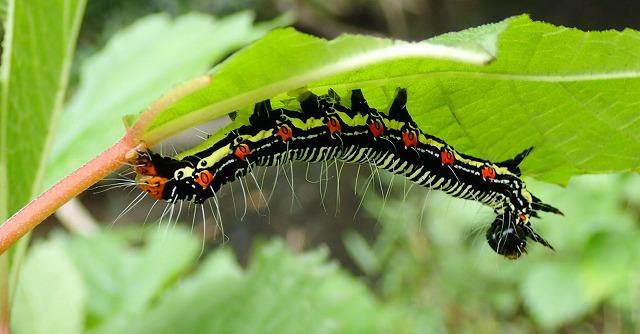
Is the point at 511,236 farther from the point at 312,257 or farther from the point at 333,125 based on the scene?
the point at 312,257

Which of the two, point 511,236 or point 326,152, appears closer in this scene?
point 326,152

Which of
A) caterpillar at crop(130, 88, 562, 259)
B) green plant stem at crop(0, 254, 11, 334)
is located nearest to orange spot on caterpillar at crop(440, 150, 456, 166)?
caterpillar at crop(130, 88, 562, 259)

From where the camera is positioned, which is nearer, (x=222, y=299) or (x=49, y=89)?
(x=49, y=89)

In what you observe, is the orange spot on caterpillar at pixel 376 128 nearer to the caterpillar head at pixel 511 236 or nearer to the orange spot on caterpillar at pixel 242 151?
the orange spot on caterpillar at pixel 242 151

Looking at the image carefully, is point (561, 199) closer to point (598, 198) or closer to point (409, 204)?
Result: point (598, 198)

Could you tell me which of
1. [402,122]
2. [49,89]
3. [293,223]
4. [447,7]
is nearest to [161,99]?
[402,122]

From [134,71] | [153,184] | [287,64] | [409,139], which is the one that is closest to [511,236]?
[409,139]
